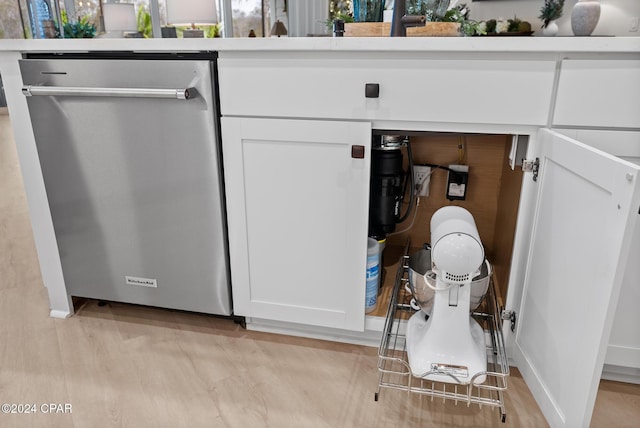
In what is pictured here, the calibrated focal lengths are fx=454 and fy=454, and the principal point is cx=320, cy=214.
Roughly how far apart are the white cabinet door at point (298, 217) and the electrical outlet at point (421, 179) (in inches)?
22.2

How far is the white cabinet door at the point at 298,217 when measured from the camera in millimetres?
1238

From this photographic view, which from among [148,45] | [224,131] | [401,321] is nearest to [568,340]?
[401,321]

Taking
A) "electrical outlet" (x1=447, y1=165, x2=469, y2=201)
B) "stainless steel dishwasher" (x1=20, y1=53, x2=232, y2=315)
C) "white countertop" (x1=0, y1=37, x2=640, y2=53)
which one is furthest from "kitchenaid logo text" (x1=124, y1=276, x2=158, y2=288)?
"electrical outlet" (x1=447, y1=165, x2=469, y2=201)

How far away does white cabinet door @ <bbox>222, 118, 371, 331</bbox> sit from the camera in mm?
1238

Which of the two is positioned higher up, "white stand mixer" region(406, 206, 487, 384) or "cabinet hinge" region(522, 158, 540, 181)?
"cabinet hinge" region(522, 158, 540, 181)

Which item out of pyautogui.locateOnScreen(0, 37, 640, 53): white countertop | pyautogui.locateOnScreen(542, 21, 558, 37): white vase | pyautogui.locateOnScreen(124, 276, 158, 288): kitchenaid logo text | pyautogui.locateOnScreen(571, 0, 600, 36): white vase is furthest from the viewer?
pyautogui.locateOnScreen(542, 21, 558, 37): white vase

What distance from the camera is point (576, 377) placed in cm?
93

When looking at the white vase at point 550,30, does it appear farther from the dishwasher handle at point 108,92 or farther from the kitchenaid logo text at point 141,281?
the kitchenaid logo text at point 141,281

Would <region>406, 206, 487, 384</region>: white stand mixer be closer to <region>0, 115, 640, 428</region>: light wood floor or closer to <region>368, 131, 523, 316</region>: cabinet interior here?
<region>0, 115, 640, 428</region>: light wood floor

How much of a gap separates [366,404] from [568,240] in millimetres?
657

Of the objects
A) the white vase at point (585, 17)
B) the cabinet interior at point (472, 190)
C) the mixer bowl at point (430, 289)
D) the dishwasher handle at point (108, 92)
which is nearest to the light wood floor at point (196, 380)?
the mixer bowl at point (430, 289)

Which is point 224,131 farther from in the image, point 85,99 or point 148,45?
point 85,99

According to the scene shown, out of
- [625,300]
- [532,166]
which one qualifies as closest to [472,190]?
[532,166]

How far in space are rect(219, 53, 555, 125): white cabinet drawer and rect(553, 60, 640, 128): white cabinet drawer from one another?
38mm
